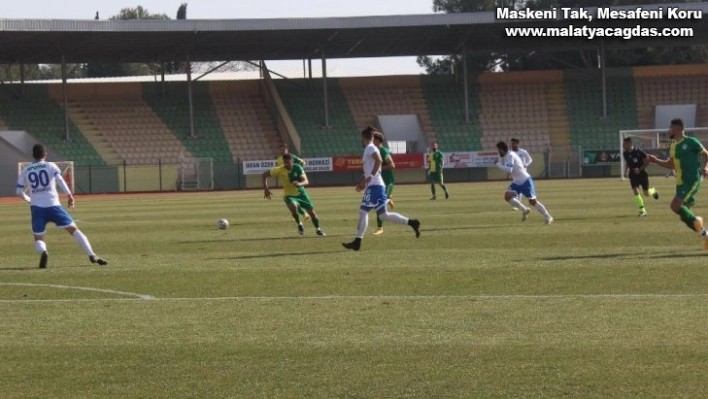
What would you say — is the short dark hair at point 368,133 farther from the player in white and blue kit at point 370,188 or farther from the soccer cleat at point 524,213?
the soccer cleat at point 524,213

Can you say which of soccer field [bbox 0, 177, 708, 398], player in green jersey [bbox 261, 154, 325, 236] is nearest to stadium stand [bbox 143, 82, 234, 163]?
player in green jersey [bbox 261, 154, 325, 236]

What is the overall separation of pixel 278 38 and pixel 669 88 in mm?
24811

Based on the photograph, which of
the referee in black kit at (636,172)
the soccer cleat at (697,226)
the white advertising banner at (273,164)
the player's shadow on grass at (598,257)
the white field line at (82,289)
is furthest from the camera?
the white advertising banner at (273,164)

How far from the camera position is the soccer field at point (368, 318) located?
818 centimetres

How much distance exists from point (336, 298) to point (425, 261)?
14.0 feet

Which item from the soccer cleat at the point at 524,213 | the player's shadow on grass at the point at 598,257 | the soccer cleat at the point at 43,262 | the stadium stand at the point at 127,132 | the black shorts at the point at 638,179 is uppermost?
the stadium stand at the point at 127,132

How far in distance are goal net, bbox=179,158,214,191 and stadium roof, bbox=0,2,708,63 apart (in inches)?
271

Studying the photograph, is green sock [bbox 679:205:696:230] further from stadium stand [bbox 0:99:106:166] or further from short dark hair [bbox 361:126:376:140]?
stadium stand [bbox 0:99:106:166]

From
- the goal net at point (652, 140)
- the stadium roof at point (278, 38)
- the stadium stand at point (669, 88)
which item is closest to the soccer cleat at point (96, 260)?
the stadium roof at point (278, 38)

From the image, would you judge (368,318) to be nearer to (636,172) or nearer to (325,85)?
(636,172)

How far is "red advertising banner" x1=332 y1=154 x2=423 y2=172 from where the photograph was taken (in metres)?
64.8

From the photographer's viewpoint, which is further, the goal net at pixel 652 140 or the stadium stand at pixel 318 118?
the stadium stand at pixel 318 118

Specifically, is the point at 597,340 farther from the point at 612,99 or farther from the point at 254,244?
the point at 612,99

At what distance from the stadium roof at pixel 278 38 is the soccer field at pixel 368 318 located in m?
40.4
